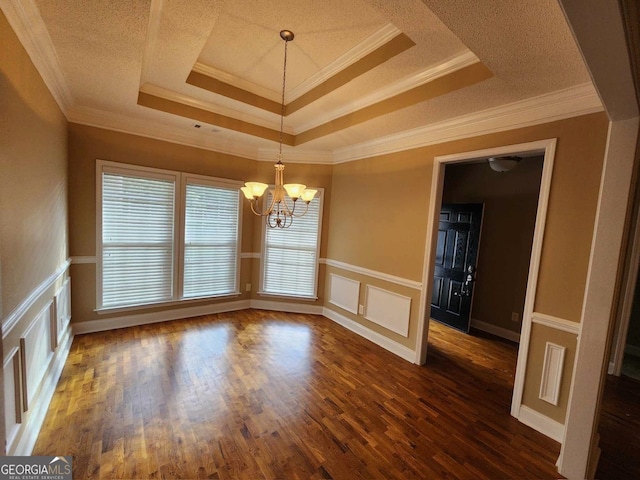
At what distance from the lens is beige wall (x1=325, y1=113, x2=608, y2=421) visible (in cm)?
207

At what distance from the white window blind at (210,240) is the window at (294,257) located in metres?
0.53

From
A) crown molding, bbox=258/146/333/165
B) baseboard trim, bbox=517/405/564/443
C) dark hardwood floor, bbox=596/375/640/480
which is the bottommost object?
dark hardwood floor, bbox=596/375/640/480

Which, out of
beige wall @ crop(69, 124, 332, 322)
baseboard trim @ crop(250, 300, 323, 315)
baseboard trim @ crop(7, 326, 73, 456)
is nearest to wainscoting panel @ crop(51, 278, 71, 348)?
baseboard trim @ crop(7, 326, 73, 456)

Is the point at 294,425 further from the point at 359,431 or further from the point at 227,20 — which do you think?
the point at 227,20

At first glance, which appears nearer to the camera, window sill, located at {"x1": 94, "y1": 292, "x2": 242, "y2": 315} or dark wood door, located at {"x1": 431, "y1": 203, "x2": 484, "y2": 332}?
window sill, located at {"x1": 94, "y1": 292, "x2": 242, "y2": 315}

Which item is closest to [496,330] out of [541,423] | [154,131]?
[541,423]

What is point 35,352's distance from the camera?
2.01 metres

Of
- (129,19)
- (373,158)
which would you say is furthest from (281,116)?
(129,19)

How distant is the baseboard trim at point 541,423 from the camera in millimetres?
2150

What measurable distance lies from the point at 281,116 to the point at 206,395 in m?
3.18

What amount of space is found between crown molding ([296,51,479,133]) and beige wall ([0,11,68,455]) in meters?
2.57

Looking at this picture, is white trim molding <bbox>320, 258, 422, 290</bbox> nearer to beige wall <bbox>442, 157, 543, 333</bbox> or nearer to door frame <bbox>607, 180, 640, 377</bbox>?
beige wall <bbox>442, 157, 543, 333</bbox>

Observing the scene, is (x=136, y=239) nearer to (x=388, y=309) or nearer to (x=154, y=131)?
(x=154, y=131)

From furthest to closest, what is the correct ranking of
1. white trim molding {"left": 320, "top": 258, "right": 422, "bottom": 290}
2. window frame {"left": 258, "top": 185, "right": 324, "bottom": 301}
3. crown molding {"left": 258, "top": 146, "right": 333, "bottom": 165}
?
window frame {"left": 258, "top": 185, "right": 324, "bottom": 301}, crown molding {"left": 258, "top": 146, "right": 333, "bottom": 165}, white trim molding {"left": 320, "top": 258, "right": 422, "bottom": 290}
